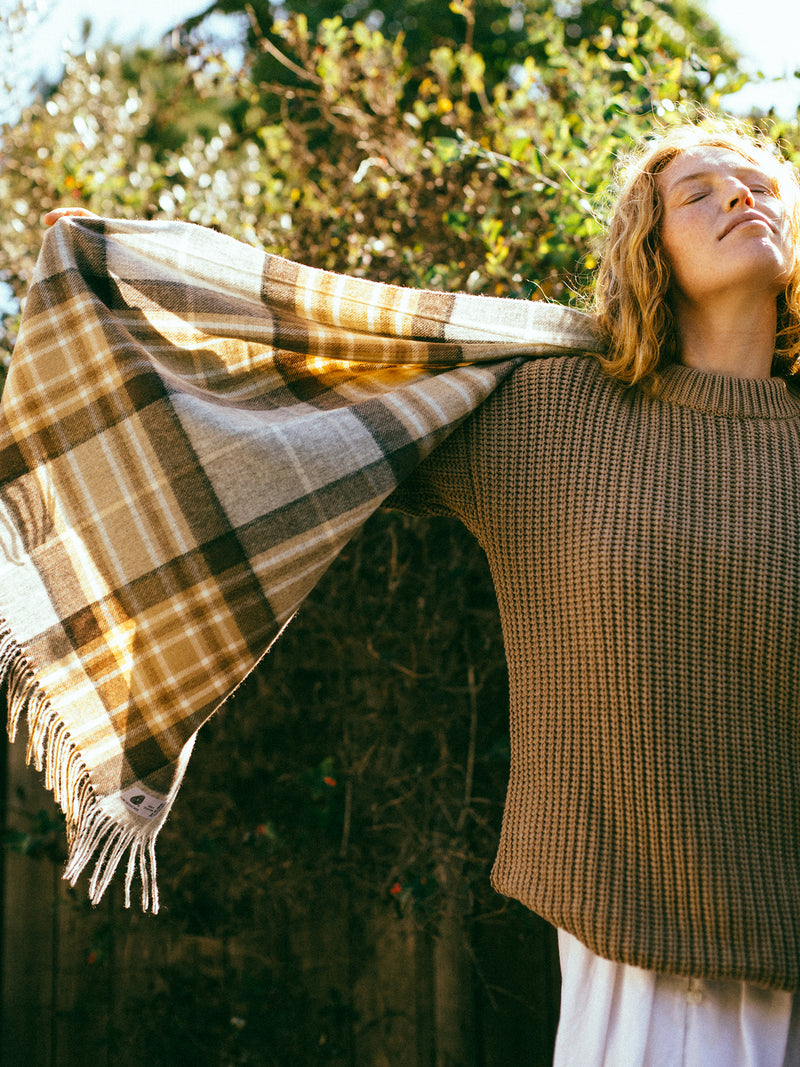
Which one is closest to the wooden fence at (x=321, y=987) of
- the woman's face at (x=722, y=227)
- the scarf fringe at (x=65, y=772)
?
the scarf fringe at (x=65, y=772)

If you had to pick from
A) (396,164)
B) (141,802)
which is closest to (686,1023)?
(141,802)

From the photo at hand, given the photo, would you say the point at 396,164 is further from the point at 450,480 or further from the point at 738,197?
the point at 450,480

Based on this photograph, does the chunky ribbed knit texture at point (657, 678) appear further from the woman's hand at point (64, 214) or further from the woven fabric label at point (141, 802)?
the woman's hand at point (64, 214)

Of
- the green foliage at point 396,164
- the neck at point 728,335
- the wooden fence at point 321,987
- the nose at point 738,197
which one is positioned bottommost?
the wooden fence at point 321,987

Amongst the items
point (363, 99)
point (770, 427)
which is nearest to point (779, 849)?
point (770, 427)

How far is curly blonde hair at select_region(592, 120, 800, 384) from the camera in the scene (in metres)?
1.46

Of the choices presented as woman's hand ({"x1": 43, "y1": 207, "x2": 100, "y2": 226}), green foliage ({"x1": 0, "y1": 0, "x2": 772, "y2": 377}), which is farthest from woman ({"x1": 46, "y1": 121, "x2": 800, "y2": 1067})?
woman's hand ({"x1": 43, "y1": 207, "x2": 100, "y2": 226})

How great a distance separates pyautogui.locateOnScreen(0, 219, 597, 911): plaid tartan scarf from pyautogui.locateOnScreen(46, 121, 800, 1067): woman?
195 mm

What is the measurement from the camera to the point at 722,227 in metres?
1.44

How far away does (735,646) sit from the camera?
128 centimetres

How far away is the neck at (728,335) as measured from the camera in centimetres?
149

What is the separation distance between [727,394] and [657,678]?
49cm

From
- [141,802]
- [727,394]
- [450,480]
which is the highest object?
[727,394]

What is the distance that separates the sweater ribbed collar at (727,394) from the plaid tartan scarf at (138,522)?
317 mm
